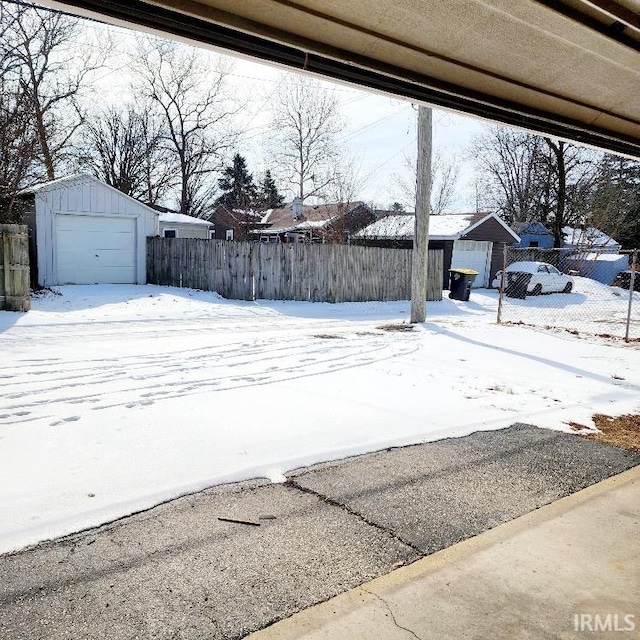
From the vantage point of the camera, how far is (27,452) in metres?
3.80

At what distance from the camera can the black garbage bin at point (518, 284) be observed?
20297mm

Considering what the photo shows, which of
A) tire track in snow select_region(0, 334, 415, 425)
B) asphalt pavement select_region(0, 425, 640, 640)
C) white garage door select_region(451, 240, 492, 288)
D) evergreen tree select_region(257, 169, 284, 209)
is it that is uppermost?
evergreen tree select_region(257, 169, 284, 209)

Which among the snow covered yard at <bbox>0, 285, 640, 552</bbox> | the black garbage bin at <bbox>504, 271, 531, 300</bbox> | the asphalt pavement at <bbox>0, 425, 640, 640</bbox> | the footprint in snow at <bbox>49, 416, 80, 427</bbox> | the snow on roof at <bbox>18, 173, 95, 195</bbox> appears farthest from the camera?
the black garbage bin at <bbox>504, 271, 531, 300</bbox>

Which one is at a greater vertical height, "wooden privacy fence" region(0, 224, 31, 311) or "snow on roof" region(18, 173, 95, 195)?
"snow on roof" region(18, 173, 95, 195)

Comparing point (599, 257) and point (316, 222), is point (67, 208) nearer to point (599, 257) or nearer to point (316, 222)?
point (316, 222)

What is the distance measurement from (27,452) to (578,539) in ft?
12.1

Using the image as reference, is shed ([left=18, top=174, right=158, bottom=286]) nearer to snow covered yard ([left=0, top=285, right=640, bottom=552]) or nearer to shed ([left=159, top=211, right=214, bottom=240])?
snow covered yard ([left=0, top=285, right=640, bottom=552])

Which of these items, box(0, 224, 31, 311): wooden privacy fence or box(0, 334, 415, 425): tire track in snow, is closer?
box(0, 334, 415, 425): tire track in snow

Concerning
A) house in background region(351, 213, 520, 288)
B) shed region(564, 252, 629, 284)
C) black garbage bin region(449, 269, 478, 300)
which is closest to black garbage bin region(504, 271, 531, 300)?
black garbage bin region(449, 269, 478, 300)

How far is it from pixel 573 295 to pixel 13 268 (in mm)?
20586

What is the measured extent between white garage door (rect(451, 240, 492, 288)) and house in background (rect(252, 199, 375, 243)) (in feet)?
16.6

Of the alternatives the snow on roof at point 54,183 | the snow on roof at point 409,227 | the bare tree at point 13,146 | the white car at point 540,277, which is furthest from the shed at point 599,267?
the bare tree at point 13,146

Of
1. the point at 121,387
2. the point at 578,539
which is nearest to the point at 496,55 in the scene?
the point at 578,539

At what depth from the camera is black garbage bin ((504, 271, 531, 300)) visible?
20297mm
